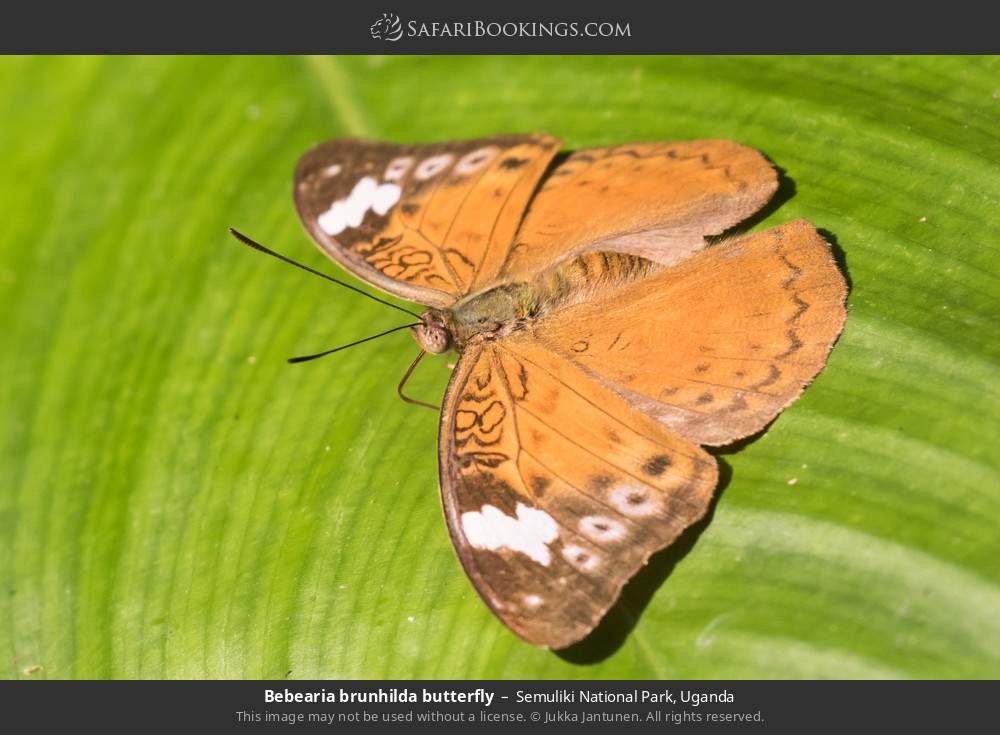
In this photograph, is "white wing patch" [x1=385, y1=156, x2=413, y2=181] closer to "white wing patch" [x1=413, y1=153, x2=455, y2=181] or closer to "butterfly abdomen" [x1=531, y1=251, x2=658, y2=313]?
"white wing patch" [x1=413, y1=153, x2=455, y2=181]

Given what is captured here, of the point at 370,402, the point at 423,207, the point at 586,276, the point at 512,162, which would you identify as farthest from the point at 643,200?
the point at 370,402

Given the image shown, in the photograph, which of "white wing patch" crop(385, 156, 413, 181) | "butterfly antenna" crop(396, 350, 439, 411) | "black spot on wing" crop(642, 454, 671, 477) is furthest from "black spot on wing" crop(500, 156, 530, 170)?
"black spot on wing" crop(642, 454, 671, 477)

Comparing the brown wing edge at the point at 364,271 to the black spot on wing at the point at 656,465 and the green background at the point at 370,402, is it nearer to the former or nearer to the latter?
the green background at the point at 370,402

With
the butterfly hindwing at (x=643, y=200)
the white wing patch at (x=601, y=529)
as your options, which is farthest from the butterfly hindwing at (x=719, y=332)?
the white wing patch at (x=601, y=529)

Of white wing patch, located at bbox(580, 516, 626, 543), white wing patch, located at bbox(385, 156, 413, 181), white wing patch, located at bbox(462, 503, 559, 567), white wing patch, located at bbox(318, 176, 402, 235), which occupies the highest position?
white wing patch, located at bbox(385, 156, 413, 181)

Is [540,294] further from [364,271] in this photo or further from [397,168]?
[397,168]

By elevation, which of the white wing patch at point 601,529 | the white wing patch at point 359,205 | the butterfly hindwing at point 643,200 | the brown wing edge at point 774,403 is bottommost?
the white wing patch at point 601,529
